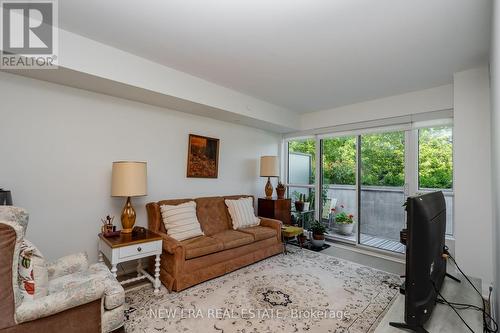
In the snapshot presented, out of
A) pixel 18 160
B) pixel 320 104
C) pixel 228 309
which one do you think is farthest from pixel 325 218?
pixel 18 160

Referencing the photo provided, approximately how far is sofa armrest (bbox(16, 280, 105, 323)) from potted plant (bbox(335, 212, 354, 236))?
153 inches

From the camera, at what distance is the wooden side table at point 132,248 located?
2262 millimetres

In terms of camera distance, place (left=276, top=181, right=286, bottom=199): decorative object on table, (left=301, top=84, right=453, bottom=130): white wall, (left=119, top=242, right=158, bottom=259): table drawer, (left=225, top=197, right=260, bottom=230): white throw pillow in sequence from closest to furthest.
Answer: (left=119, top=242, right=158, bottom=259): table drawer → (left=301, top=84, right=453, bottom=130): white wall → (left=225, top=197, right=260, bottom=230): white throw pillow → (left=276, top=181, right=286, bottom=199): decorative object on table

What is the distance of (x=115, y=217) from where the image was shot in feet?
9.55

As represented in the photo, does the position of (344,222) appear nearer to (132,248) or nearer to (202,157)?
(202,157)

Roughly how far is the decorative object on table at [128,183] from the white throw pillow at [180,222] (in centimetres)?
41

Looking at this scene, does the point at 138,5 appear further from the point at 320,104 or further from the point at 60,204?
the point at 320,104

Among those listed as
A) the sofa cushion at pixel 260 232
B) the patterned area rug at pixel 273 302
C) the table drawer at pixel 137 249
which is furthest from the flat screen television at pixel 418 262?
the sofa cushion at pixel 260 232

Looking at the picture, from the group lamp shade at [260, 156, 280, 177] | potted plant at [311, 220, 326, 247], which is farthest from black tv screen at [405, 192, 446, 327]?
lamp shade at [260, 156, 280, 177]

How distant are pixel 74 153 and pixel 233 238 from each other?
6.77ft

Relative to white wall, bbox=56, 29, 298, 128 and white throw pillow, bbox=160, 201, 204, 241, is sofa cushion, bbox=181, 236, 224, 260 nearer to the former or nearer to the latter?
white throw pillow, bbox=160, 201, 204, 241

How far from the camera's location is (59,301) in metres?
1.39

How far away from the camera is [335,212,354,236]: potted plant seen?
4309 millimetres

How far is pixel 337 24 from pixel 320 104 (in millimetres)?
2225
